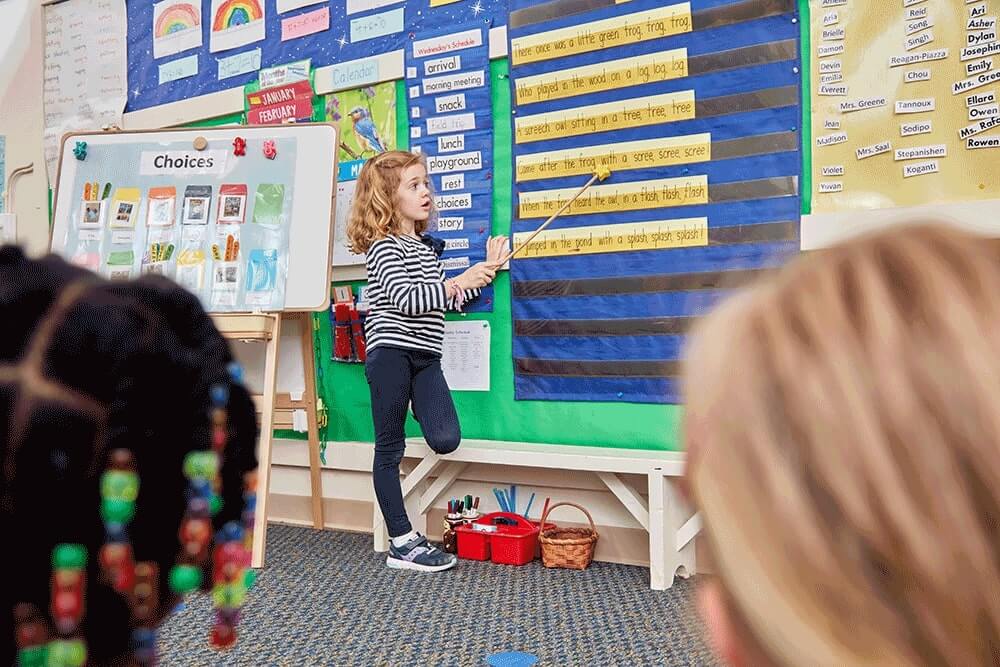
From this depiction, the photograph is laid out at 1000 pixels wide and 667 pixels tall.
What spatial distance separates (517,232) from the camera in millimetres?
2717

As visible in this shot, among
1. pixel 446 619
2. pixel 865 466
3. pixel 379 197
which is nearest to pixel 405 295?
pixel 379 197

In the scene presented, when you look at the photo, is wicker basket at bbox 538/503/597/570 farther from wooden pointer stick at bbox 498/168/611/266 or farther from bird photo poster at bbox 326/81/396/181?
bird photo poster at bbox 326/81/396/181

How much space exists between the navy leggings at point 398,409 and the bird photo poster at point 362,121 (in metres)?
0.78

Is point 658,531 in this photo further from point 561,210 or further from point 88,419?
point 88,419

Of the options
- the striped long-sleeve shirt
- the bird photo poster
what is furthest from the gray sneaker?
the bird photo poster

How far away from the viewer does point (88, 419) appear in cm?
42

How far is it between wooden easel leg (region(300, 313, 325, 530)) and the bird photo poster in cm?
56

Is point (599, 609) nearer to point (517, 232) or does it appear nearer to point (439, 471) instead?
point (439, 471)

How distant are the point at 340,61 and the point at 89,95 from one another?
1.47 m

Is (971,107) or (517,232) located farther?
(517,232)

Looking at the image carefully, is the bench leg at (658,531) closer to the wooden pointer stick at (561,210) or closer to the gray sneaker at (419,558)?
the gray sneaker at (419,558)

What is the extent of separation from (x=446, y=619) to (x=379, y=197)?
125 centimetres

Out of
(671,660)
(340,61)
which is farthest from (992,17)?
(340,61)

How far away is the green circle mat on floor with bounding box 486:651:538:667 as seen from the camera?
1.74 m
